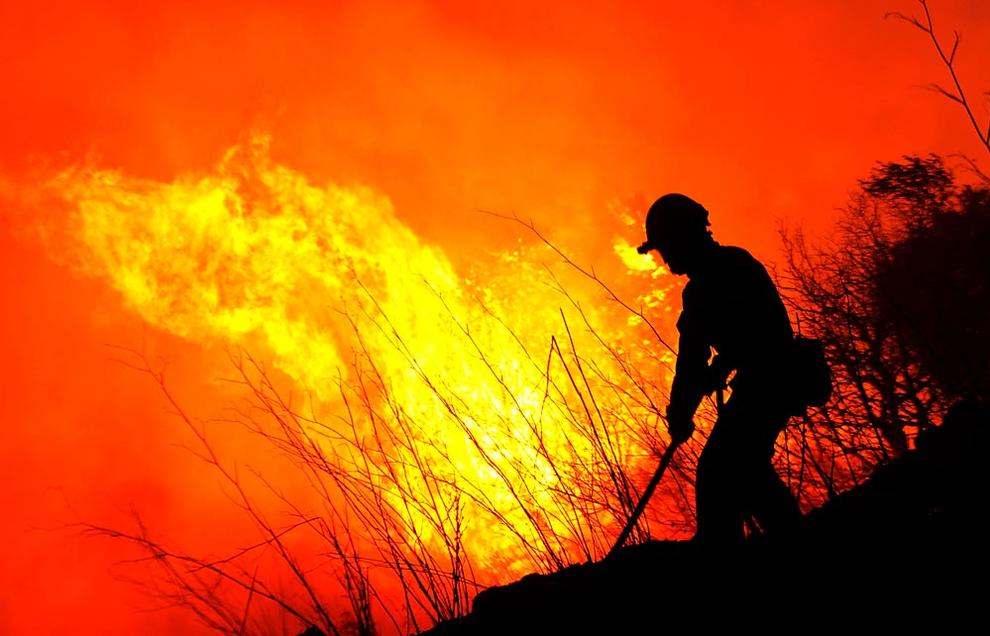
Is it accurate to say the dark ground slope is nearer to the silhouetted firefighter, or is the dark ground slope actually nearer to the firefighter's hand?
the silhouetted firefighter

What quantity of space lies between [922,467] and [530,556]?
1.87 metres

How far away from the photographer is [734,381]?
286 cm

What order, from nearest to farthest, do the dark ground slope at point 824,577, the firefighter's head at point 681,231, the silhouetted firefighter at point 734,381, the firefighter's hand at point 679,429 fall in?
the dark ground slope at point 824,577, the silhouetted firefighter at point 734,381, the firefighter's hand at point 679,429, the firefighter's head at point 681,231

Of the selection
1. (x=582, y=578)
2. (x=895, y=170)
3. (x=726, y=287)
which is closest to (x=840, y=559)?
(x=582, y=578)

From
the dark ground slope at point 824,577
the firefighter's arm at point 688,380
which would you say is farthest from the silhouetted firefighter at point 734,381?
the dark ground slope at point 824,577

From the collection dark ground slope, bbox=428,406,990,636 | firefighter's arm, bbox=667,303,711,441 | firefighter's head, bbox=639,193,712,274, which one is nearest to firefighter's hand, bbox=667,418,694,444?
firefighter's arm, bbox=667,303,711,441

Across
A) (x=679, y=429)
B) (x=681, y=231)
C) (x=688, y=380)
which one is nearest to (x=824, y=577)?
(x=679, y=429)

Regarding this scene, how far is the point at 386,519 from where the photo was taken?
133 inches

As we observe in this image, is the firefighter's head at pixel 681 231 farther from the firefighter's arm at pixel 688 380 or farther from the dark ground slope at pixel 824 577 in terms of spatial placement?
the dark ground slope at pixel 824 577

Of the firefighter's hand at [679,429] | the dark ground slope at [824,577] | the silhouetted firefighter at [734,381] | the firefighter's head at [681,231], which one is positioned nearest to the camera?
the dark ground slope at [824,577]

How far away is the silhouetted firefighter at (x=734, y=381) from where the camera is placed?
273cm

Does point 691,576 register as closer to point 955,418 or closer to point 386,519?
point 386,519

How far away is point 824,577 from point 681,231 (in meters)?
1.58

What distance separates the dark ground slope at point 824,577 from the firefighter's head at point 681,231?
49.9 inches
